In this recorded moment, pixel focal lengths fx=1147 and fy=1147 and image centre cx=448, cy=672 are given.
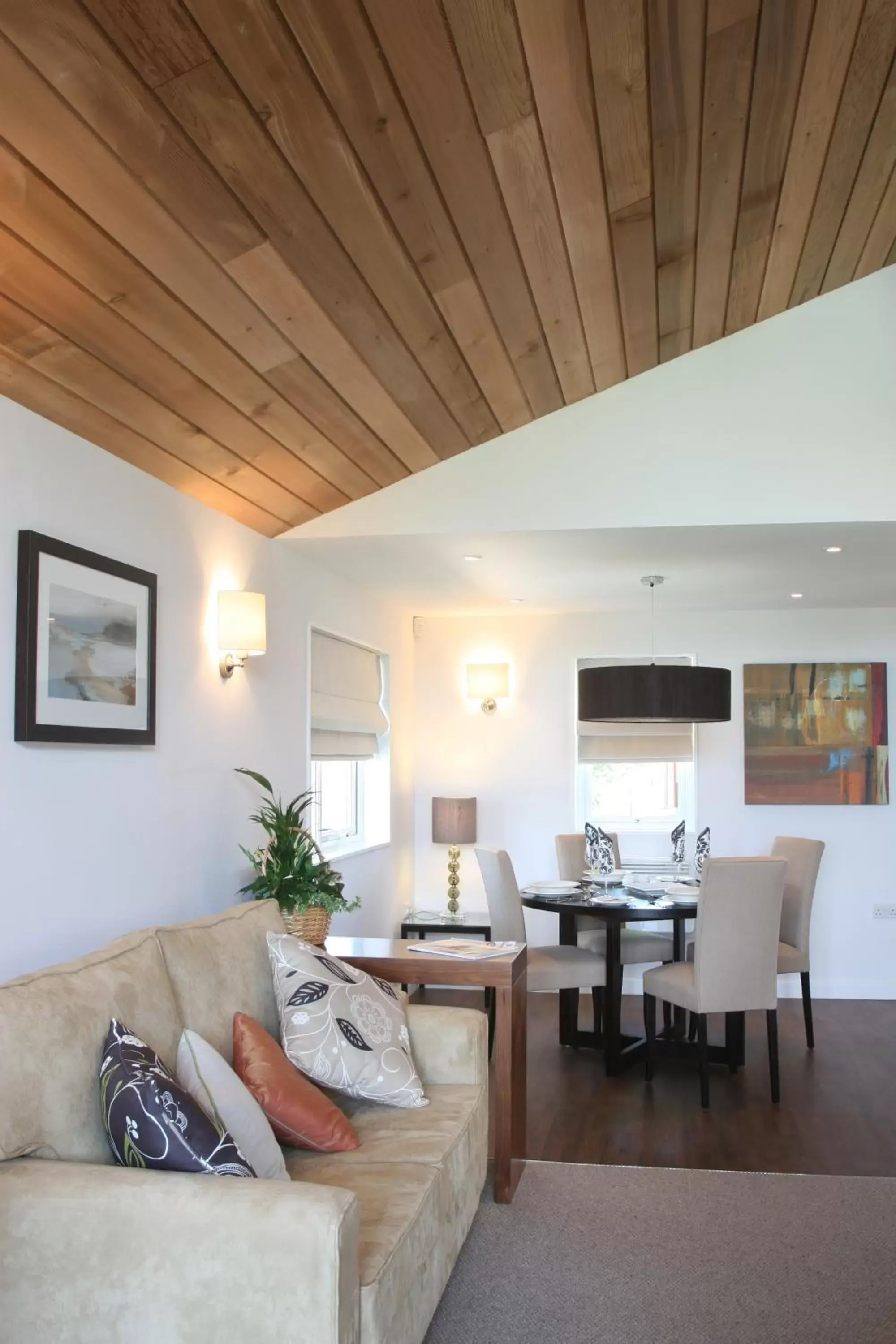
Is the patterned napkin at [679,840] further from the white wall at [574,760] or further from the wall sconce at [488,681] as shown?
the wall sconce at [488,681]

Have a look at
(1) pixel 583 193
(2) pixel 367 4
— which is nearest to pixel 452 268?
(1) pixel 583 193

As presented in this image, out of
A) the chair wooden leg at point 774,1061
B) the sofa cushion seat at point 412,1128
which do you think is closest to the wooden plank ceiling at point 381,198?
the sofa cushion seat at point 412,1128

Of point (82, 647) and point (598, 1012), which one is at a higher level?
point (82, 647)

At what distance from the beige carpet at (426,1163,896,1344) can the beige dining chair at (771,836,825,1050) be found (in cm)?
180

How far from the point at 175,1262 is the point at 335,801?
4.15 m

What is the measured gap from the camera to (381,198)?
2.65 metres

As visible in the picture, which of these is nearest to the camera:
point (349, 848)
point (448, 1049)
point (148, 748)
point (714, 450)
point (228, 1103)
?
point (228, 1103)

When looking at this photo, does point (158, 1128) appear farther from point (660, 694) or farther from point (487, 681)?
point (487, 681)

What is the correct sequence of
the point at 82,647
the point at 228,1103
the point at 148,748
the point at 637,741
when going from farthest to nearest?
the point at 637,741 < the point at 148,748 < the point at 82,647 < the point at 228,1103

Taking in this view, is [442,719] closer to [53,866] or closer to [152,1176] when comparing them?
[53,866]

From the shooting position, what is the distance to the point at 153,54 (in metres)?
2.02

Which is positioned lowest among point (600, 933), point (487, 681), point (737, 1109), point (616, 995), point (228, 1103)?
point (737, 1109)

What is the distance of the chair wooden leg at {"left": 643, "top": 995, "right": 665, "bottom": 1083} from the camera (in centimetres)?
491

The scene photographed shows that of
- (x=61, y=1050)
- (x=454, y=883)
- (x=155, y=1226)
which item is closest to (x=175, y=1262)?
(x=155, y=1226)
